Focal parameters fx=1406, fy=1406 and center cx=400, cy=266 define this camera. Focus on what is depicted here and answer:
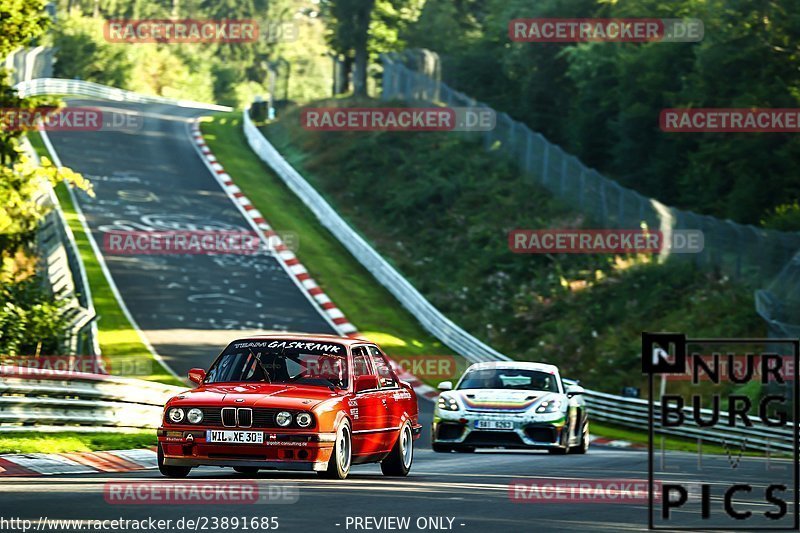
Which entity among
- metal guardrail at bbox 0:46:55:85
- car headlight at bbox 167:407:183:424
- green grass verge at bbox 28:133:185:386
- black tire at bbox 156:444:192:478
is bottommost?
green grass verge at bbox 28:133:185:386

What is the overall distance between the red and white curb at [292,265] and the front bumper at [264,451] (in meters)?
17.6

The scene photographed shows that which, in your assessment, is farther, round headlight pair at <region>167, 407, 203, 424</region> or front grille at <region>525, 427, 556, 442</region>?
front grille at <region>525, 427, 556, 442</region>

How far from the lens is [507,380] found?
64.8 ft

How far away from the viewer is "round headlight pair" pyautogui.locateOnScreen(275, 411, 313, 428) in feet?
40.8

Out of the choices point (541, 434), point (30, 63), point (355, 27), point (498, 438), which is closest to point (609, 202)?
point (541, 434)

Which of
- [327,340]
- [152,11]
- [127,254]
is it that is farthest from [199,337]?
[152,11]

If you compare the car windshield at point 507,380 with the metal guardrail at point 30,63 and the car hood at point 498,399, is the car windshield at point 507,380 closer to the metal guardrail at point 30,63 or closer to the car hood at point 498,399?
the car hood at point 498,399

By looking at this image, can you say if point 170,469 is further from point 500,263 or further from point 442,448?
point 500,263

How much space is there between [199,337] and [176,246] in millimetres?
10664

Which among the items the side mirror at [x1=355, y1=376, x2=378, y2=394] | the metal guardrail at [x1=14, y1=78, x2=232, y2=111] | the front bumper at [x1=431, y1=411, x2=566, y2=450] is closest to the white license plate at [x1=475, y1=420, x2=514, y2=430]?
the front bumper at [x1=431, y1=411, x2=566, y2=450]

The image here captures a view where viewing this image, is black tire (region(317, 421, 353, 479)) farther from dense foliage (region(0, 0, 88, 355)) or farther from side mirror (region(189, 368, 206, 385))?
dense foliage (region(0, 0, 88, 355))

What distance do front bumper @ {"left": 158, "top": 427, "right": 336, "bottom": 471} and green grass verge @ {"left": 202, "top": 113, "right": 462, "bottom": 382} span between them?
2071cm

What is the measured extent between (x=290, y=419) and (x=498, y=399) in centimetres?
648

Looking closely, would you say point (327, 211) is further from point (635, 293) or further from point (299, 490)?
point (299, 490)
